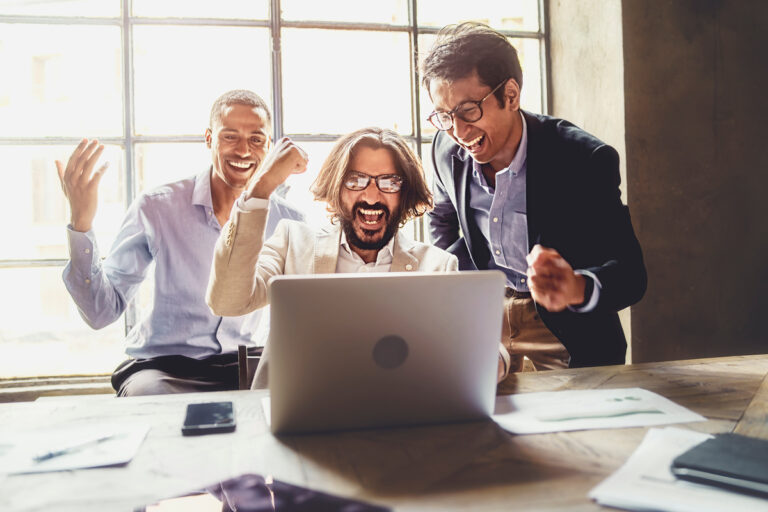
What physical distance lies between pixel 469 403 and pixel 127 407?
72 centimetres

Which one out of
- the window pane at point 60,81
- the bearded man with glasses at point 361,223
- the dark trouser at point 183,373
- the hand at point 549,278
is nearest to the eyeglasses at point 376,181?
the bearded man with glasses at point 361,223

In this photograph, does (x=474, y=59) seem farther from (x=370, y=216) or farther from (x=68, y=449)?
(x=68, y=449)

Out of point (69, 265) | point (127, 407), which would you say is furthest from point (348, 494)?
point (69, 265)

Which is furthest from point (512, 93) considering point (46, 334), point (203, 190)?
point (46, 334)

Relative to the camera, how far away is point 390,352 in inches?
38.9

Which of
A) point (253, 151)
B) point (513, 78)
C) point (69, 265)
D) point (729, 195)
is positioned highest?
point (513, 78)

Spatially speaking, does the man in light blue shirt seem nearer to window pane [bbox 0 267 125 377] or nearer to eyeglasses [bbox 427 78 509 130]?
window pane [bbox 0 267 125 377]

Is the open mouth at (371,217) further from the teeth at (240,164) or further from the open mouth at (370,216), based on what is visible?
the teeth at (240,164)

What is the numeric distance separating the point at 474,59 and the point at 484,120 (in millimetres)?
213

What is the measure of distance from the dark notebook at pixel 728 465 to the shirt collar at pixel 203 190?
1.91 meters

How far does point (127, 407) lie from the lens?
1.25m

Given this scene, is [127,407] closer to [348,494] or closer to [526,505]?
[348,494]

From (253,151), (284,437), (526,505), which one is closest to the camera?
(526,505)

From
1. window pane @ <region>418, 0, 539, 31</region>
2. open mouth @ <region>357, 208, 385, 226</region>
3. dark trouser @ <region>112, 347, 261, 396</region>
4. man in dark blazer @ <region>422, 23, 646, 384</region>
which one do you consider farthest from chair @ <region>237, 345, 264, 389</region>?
window pane @ <region>418, 0, 539, 31</region>
